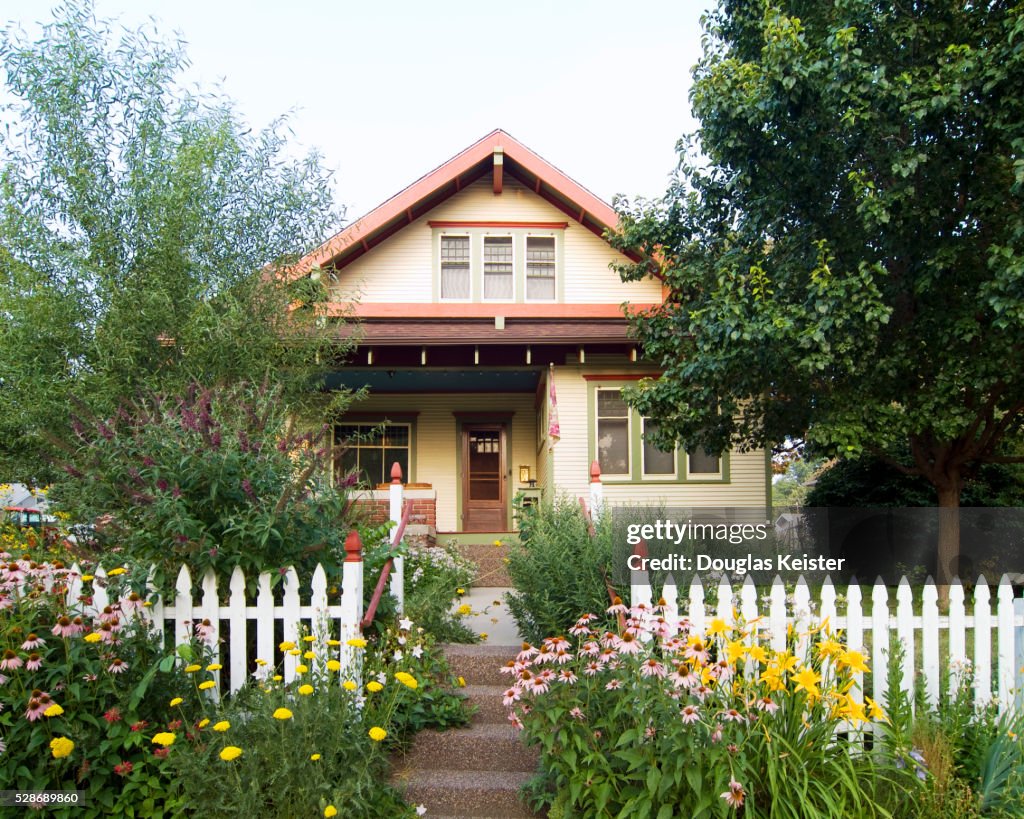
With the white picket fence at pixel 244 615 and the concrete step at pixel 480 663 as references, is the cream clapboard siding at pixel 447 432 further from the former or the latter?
the white picket fence at pixel 244 615

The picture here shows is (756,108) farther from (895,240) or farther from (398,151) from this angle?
(398,151)

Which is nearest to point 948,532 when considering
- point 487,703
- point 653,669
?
point 487,703

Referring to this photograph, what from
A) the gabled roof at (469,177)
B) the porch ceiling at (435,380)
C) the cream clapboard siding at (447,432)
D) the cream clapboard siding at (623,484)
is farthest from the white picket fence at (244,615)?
the cream clapboard siding at (447,432)

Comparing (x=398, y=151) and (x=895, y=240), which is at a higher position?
(x=398, y=151)

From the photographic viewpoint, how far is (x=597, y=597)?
4.73 meters

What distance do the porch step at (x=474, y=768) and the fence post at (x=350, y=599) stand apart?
0.66 meters

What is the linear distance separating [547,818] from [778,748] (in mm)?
1075

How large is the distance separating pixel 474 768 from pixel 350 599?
3.60 feet

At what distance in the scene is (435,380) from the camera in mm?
12859

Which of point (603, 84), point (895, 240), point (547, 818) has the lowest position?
point (547, 818)

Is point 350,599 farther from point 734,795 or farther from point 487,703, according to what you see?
point 734,795

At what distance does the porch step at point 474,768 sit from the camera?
3.50 meters

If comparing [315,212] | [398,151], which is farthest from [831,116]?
[398,151]

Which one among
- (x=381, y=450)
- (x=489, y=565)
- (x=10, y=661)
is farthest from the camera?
(x=381, y=450)
